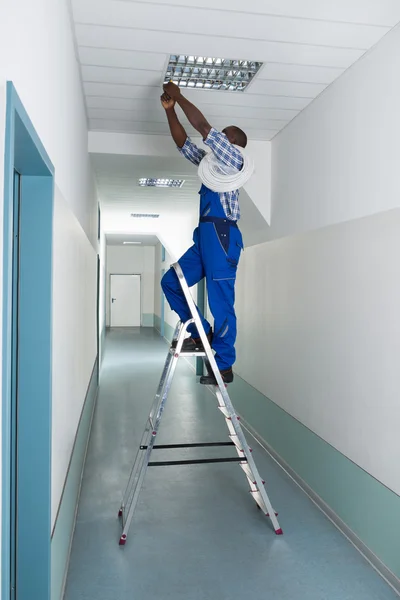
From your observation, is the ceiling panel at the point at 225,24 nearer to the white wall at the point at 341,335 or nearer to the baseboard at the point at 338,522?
the white wall at the point at 341,335

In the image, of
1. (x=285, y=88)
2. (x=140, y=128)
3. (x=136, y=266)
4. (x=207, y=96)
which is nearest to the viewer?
(x=285, y=88)

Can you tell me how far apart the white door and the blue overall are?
14715 mm

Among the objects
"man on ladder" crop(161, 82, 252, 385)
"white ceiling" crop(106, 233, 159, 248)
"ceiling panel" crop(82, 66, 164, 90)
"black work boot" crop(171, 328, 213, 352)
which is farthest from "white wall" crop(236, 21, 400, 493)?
"white ceiling" crop(106, 233, 159, 248)

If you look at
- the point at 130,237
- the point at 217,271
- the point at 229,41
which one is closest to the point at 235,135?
the point at 229,41

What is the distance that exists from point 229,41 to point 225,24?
0.18 m

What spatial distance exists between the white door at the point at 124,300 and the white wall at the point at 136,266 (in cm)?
18

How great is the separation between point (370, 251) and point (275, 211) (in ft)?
5.77

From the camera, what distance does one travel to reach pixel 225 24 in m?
2.62

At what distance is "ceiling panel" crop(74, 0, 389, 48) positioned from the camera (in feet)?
8.17

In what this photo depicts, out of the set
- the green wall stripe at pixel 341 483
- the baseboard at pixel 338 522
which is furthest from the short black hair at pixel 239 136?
the baseboard at pixel 338 522

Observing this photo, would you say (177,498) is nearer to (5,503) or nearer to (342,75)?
(5,503)

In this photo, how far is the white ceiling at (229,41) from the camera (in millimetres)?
2475

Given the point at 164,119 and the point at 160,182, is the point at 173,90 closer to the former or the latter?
the point at 164,119

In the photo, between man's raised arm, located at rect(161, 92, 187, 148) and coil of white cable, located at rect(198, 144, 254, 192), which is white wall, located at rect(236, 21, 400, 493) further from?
man's raised arm, located at rect(161, 92, 187, 148)
